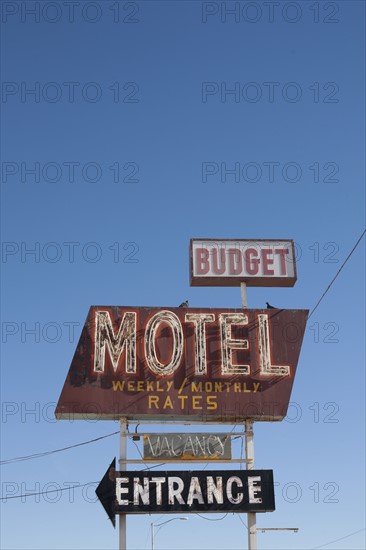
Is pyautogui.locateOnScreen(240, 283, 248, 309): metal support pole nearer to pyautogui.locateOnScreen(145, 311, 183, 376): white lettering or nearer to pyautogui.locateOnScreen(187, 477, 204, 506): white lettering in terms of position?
pyautogui.locateOnScreen(145, 311, 183, 376): white lettering

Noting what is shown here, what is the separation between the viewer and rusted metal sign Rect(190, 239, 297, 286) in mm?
27391

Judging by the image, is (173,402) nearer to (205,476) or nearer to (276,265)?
(205,476)

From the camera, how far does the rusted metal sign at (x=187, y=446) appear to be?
24.6 m

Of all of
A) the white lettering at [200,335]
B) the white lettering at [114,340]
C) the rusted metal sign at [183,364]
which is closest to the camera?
the rusted metal sign at [183,364]

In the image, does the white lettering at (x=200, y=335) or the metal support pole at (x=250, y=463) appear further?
the white lettering at (x=200, y=335)

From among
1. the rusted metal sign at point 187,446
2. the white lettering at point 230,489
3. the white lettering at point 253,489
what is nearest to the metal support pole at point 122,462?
the rusted metal sign at point 187,446

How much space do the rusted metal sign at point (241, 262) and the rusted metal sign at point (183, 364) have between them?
1.18m

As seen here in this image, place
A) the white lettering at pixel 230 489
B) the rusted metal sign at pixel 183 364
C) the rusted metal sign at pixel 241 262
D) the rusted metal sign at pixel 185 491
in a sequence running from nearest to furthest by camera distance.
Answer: the rusted metal sign at pixel 185 491
the white lettering at pixel 230 489
the rusted metal sign at pixel 183 364
the rusted metal sign at pixel 241 262

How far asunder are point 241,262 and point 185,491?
7.33 metres

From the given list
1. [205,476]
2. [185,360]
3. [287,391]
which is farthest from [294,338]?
[205,476]

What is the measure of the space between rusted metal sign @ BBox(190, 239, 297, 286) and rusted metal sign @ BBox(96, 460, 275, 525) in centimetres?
602

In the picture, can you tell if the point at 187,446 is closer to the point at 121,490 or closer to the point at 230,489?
the point at 230,489

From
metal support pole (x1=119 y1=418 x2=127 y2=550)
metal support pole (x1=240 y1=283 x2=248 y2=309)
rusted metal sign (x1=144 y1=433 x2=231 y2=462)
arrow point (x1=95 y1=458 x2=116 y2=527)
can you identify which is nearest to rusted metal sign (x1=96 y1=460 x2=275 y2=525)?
arrow point (x1=95 y1=458 x2=116 y2=527)

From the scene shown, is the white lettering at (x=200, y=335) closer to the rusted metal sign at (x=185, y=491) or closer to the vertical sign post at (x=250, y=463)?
the vertical sign post at (x=250, y=463)
